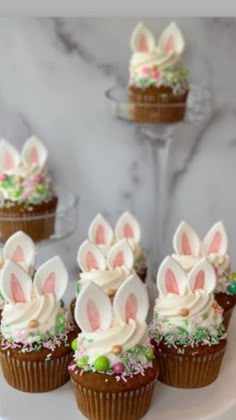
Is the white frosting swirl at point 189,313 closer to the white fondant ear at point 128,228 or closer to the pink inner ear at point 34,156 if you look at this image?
the white fondant ear at point 128,228

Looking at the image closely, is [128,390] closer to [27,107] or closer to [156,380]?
[156,380]

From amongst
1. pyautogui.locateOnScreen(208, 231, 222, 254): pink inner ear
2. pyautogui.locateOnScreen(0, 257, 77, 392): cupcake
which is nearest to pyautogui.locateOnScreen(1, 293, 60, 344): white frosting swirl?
pyautogui.locateOnScreen(0, 257, 77, 392): cupcake

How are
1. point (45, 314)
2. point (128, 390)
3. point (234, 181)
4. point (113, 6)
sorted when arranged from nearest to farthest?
point (128, 390), point (45, 314), point (113, 6), point (234, 181)

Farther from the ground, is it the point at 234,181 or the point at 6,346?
the point at 234,181

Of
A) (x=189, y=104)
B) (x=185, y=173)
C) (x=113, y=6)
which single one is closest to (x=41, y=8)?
(x=113, y=6)

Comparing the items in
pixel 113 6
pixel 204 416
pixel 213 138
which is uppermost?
pixel 113 6

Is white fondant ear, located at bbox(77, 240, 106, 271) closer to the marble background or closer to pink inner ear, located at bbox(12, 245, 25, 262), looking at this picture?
pink inner ear, located at bbox(12, 245, 25, 262)
